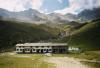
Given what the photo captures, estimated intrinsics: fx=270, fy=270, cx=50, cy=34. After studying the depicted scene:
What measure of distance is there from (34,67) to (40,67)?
3145 millimetres

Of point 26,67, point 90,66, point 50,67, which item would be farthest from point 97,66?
point 26,67

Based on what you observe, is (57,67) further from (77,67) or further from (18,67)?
(18,67)

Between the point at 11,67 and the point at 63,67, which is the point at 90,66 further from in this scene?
the point at 11,67

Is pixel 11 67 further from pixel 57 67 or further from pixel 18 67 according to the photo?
pixel 57 67

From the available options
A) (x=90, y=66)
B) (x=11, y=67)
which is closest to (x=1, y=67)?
(x=11, y=67)

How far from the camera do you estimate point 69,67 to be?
140m

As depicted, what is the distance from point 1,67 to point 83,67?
136ft

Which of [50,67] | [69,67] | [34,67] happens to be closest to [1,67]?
[34,67]

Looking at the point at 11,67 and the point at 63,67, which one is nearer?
the point at 11,67

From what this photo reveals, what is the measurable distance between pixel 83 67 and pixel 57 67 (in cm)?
1338

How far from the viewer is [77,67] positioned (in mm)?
139875

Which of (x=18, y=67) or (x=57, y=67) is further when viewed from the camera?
(x=57, y=67)

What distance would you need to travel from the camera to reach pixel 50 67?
450 feet

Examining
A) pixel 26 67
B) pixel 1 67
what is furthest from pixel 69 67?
pixel 1 67
